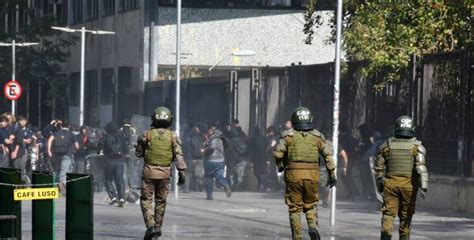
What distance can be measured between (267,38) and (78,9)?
12472 mm

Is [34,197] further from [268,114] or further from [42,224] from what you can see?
[268,114]

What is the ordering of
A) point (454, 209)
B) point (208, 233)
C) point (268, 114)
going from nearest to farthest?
1. point (208, 233)
2. point (454, 209)
3. point (268, 114)

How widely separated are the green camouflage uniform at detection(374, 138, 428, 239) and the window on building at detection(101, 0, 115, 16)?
135 feet

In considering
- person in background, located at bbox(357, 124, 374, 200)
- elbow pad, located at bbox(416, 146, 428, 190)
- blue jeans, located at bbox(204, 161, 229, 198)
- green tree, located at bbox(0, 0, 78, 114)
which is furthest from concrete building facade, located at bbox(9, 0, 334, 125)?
elbow pad, located at bbox(416, 146, 428, 190)

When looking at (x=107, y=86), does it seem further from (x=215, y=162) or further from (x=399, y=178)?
(x=399, y=178)

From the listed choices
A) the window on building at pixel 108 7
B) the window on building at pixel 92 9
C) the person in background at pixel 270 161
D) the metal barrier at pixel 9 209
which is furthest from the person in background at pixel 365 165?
the window on building at pixel 92 9

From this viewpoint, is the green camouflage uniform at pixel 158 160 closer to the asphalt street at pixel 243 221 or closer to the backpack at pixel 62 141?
the asphalt street at pixel 243 221

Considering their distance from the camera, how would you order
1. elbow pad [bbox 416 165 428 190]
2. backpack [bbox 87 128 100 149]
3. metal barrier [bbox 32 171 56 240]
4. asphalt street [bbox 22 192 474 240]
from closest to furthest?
metal barrier [bbox 32 171 56 240] → elbow pad [bbox 416 165 428 190] → asphalt street [bbox 22 192 474 240] → backpack [bbox 87 128 100 149]

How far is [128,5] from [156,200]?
3715cm

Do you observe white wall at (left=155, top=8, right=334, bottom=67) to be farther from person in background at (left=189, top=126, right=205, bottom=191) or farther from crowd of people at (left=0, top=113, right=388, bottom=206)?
person in background at (left=189, top=126, right=205, bottom=191)

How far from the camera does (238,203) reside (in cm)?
3173

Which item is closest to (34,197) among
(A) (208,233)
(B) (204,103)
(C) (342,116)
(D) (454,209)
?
(A) (208,233)

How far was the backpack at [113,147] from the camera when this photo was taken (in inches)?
1187

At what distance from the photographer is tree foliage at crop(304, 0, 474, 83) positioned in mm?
26375
